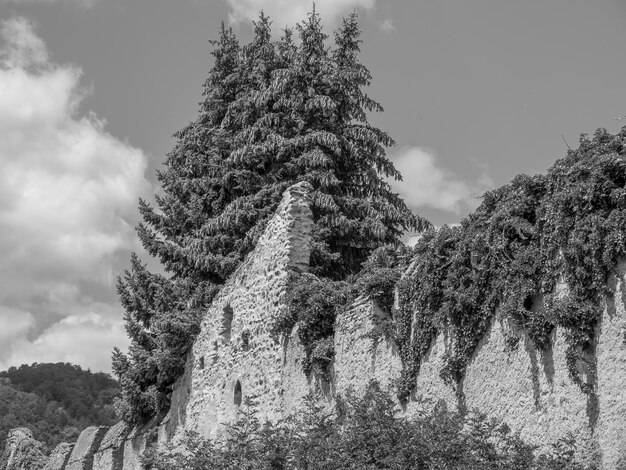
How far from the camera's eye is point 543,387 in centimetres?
934

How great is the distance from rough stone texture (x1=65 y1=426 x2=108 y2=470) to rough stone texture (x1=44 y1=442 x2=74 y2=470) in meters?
0.65

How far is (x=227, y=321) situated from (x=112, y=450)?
5.59 meters

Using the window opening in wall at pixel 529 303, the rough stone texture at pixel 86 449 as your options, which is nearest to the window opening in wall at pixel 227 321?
the rough stone texture at pixel 86 449

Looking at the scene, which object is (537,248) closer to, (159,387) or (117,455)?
(159,387)

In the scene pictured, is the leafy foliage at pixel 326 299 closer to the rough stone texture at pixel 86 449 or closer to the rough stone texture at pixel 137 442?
the rough stone texture at pixel 137 442

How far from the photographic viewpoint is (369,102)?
2102 cm

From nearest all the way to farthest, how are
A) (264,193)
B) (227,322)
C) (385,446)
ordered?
(385,446)
(227,322)
(264,193)

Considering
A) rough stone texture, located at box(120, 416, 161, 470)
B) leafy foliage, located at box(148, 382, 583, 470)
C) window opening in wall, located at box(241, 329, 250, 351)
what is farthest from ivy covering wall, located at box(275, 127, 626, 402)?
rough stone texture, located at box(120, 416, 161, 470)

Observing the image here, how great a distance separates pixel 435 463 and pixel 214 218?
1236 centimetres

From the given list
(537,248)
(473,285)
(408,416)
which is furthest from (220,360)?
(537,248)

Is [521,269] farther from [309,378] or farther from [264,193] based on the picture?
[264,193]

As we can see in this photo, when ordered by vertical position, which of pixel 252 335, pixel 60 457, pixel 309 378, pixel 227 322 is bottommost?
pixel 309 378

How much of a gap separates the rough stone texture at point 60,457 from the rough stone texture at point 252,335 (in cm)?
697

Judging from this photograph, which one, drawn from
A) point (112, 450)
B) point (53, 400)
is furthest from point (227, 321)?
point (53, 400)
